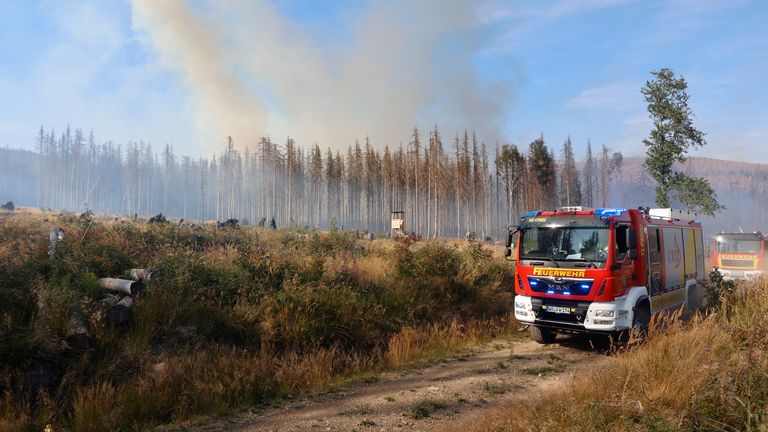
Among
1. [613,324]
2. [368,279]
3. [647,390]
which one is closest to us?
[647,390]

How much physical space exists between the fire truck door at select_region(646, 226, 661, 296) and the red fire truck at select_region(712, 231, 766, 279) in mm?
11516

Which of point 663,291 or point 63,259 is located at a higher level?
point 63,259

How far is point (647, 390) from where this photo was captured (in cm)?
496

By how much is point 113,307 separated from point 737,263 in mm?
23521

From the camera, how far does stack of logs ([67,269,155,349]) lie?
7207mm

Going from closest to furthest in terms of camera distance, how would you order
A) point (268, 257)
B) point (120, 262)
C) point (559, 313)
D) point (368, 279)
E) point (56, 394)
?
point (56, 394) < point (559, 313) < point (120, 262) < point (268, 257) < point (368, 279)

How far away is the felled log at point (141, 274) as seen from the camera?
9.34 meters

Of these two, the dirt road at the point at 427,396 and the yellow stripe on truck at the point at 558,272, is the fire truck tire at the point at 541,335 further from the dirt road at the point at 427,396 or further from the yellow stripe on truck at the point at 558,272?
the yellow stripe on truck at the point at 558,272

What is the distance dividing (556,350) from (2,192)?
172422 mm

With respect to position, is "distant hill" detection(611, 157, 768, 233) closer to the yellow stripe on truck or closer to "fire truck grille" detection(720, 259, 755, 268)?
"fire truck grille" detection(720, 259, 755, 268)

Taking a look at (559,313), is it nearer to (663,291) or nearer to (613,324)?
(613,324)

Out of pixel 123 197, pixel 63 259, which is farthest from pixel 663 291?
pixel 123 197

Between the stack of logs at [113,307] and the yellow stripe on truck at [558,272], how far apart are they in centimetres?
814

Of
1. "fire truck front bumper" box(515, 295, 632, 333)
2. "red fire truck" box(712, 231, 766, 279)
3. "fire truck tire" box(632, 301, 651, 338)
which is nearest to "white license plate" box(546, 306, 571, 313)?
"fire truck front bumper" box(515, 295, 632, 333)
